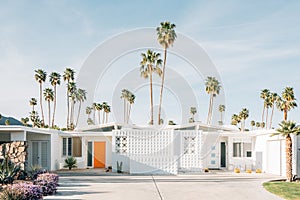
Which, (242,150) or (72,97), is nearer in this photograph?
(242,150)

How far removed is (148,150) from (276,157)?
8.02 m

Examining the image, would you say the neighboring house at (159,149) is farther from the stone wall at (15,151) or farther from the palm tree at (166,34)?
the palm tree at (166,34)

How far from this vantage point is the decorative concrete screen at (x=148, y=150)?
24.8 metres

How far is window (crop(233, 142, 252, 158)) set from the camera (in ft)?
94.4

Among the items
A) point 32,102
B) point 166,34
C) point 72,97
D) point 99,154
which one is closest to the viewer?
point 99,154

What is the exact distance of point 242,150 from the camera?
94.5 ft

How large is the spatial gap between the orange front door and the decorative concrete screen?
12.7 ft

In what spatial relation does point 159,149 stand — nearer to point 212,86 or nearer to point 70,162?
point 70,162

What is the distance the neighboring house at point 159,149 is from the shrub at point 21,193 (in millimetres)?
9525

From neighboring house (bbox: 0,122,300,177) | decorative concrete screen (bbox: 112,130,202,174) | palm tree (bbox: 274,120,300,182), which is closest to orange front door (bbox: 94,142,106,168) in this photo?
neighboring house (bbox: 0,122,300,177)


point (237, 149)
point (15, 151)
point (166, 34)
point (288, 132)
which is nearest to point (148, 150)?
point (237, 149)

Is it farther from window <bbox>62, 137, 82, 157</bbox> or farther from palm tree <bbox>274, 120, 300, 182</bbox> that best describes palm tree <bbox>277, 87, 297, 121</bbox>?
window <bbox>62, 137, 82, 157</bbox>

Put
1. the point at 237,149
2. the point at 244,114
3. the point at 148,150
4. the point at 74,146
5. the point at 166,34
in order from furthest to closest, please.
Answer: the point at 244,114 < the point at 166,34 < the point at 74,146 < the point at 237,149 < the point at 148,150

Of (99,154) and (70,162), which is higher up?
(99,154)
